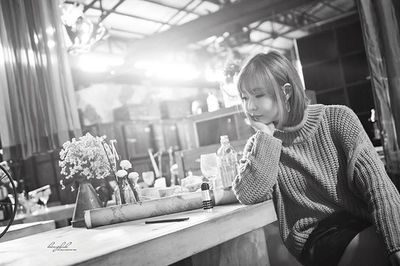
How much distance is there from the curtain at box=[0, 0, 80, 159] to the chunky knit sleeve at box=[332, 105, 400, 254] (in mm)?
2055

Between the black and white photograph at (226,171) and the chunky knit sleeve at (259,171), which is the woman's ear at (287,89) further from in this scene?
the chunky knit sleeve at (259,171)

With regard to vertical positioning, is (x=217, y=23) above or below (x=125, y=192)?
above

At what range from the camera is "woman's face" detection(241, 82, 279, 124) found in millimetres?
1745

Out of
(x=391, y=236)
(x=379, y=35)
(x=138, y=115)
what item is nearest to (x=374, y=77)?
(x=379, y=35)

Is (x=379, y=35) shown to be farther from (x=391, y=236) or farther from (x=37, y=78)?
(x=37, y=78)

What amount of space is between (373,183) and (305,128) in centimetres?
34

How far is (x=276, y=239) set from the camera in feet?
7.39

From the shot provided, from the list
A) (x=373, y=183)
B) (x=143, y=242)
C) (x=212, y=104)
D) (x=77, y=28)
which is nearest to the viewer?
(x=143, y=242)

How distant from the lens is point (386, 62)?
7.91ft

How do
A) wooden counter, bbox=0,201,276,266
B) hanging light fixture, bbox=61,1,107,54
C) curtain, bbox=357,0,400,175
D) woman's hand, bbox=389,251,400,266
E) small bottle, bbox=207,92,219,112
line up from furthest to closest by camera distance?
hanging light fixture, bbox=61,1,107,54 < small bottle, bbox=207,92,219,112 < curtain, bbox=357,0,400,175 < woman's hand, bbox=389,251,400,266 < wooden counter, bbox=0,201,276,266

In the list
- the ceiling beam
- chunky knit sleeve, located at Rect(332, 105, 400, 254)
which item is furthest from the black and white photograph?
the ceiling beam

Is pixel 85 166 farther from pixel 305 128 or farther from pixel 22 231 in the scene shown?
pixel 22 231

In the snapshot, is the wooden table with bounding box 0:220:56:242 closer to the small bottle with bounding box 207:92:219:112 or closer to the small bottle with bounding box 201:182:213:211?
the small bottle with bounding box 207:92:219:112

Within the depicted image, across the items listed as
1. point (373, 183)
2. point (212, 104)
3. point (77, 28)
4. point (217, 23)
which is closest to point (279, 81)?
point (373, 183)
